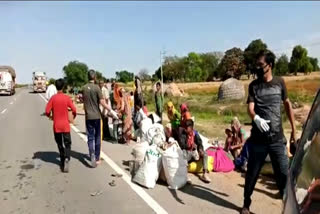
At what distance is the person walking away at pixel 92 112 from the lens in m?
8.55

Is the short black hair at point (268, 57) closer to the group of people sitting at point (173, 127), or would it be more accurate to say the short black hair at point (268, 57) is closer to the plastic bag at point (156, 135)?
the group of people sitting at point (173, 127)

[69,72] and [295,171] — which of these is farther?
[69,72]

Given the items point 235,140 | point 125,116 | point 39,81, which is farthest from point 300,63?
point 235,140

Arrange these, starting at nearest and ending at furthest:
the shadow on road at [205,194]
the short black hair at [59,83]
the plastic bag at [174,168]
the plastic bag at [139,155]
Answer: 1. the shadow on road at [205,194]
2. the plastic bag at [174,168]
3. the plastic bag at [139,155]
4. the short black hair at [59,83]

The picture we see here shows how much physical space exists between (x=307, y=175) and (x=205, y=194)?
457cm

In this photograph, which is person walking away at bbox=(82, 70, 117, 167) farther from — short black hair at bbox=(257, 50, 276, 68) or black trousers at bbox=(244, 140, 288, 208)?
short black hair at bbox=(257, 50, 276, 68)

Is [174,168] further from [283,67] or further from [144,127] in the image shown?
[283,67]

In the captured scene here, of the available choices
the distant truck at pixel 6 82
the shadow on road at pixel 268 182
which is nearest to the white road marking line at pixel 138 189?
the shadow on road at pixel 268 182

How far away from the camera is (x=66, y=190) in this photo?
694 cm

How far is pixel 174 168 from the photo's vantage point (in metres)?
6.92

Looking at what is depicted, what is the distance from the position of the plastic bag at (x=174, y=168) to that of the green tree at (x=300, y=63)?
92.0 m

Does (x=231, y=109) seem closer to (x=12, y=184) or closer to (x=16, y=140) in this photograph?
(x=16, y=140)

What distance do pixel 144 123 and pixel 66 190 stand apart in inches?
157

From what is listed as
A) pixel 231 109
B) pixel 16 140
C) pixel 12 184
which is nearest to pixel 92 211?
pixel 12 184
